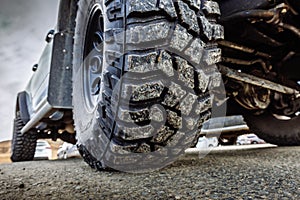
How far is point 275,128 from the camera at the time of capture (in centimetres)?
216

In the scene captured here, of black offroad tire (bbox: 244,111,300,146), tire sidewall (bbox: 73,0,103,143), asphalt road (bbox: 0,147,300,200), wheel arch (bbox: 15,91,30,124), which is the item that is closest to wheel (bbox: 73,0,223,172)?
asphalt road (bbox: 0,147,300,200)

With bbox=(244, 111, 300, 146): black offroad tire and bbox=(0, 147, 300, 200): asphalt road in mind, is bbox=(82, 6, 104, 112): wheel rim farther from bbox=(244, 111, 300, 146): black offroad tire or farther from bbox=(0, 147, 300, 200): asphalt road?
bbox=(244, 111, 300, 146): black offroad tire

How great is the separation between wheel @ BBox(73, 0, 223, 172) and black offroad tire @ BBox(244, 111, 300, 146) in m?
1.29

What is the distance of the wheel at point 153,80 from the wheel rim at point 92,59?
0.34 metres

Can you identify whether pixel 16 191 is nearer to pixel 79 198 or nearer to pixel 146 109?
pixel 79 198

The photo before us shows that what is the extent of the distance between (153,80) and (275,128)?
1.55m

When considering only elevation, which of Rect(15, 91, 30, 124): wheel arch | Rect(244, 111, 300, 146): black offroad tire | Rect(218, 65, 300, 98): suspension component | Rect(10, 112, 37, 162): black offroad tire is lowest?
Rect(10, 112, 37, 162): black offroad tire

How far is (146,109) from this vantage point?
921 mm

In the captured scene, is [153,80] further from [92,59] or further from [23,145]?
[23,145]

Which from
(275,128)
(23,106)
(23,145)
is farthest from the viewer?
(23,106)

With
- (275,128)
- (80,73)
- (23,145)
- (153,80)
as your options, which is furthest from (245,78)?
(23,145)

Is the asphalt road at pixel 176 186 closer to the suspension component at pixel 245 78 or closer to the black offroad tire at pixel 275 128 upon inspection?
the suspension component at pixel 245 78

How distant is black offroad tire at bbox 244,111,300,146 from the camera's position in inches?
81.9

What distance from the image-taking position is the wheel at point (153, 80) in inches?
35.5
